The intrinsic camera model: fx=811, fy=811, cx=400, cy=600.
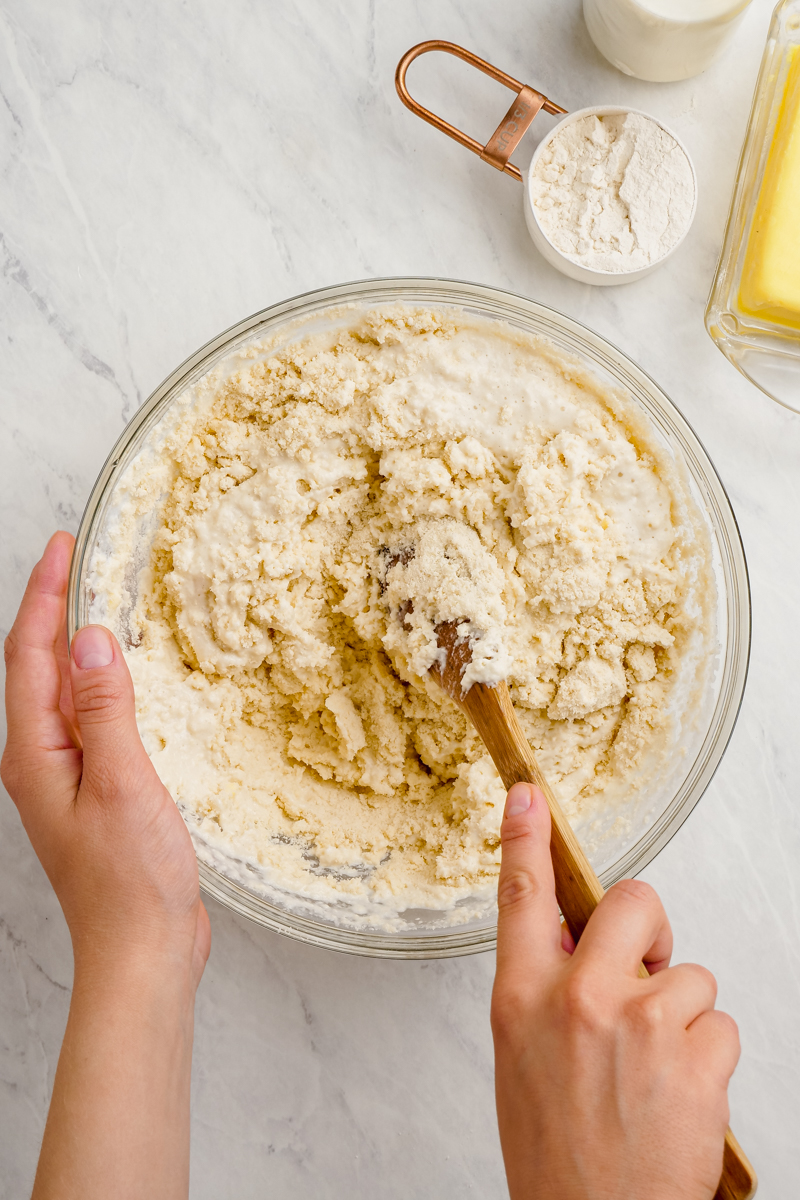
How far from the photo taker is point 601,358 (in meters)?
1.40

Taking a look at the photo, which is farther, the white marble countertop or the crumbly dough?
the white marble countertop

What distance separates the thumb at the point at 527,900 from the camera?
100 cm

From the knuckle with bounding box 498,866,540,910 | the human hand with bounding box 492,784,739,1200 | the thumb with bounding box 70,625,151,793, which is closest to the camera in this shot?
the human hand with bounding box 492,784,739,1200

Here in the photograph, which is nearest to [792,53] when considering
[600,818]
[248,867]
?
[600,818]

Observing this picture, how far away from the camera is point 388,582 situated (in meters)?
1.42

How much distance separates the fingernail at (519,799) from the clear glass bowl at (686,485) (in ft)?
1.11

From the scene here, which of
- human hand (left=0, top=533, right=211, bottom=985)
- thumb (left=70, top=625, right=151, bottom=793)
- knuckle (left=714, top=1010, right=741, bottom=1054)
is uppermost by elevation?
knuckle (left=714, top=1010, right=741, bottom=1054)

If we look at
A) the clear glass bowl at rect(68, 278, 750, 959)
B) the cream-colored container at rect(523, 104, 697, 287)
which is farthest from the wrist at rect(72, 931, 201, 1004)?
the cream-colored container at rect(523, 104, 697, 287)

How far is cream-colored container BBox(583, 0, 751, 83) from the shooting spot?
1390 mm

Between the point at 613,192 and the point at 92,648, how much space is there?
1.23m

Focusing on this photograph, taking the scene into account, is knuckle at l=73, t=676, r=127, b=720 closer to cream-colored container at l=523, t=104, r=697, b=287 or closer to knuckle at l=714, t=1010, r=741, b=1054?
knuckle at l=714, t=1010, r=741, b=1054

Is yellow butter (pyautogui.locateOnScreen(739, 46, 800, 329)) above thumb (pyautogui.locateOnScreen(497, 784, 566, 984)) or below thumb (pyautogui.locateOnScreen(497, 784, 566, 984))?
above

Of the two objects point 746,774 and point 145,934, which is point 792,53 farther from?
point 145,934

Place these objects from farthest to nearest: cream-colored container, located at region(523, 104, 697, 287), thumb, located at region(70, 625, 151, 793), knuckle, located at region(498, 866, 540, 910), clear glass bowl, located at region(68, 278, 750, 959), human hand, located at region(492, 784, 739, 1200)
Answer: cream-colored container, located at region(523, 104, 697, 287)
clear glass bowl, located at region(68, 278, 750, 959)
thumb, located at region(70, 625, 151, 793)
knuckle, located at region(498, 866, 540, 910)
human hand, located at region(492, 784, 739, 1200)
